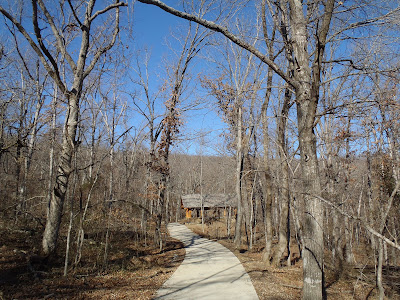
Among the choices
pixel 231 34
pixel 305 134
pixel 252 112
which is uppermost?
pixel 252 112

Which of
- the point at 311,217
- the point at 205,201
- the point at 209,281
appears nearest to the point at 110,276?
the point at 209,281

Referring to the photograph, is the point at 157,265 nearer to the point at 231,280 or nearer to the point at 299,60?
the point at 231,280

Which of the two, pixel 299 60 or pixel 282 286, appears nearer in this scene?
pixel 299 60

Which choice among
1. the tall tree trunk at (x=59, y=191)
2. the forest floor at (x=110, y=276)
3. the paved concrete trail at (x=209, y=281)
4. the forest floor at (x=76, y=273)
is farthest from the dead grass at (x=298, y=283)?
the tall tree trunk at (x=59, y=191)

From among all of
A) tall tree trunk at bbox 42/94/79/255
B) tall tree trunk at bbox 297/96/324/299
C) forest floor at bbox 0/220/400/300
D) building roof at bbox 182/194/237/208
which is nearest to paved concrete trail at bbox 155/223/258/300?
forest floor at bbox 0/220/400/300

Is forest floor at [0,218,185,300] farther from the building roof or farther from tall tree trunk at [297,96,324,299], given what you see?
the building roof

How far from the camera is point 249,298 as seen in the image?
5.25 meters

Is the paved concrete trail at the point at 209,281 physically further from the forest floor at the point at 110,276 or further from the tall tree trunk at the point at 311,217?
the tall tree trunk at the point at 311,217

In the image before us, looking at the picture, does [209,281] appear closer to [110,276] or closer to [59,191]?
[110,276]

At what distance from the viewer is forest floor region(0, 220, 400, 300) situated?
5.27 meters

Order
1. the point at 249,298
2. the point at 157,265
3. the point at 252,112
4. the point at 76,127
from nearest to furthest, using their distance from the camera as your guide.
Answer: the point at 249,298, the point at 76,127, the point at 157,265, the point at 252,112

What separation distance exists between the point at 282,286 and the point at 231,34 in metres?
6.34

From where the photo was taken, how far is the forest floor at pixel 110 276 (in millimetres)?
5273

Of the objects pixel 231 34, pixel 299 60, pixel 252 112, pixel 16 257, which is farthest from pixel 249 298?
pixel 252 112
